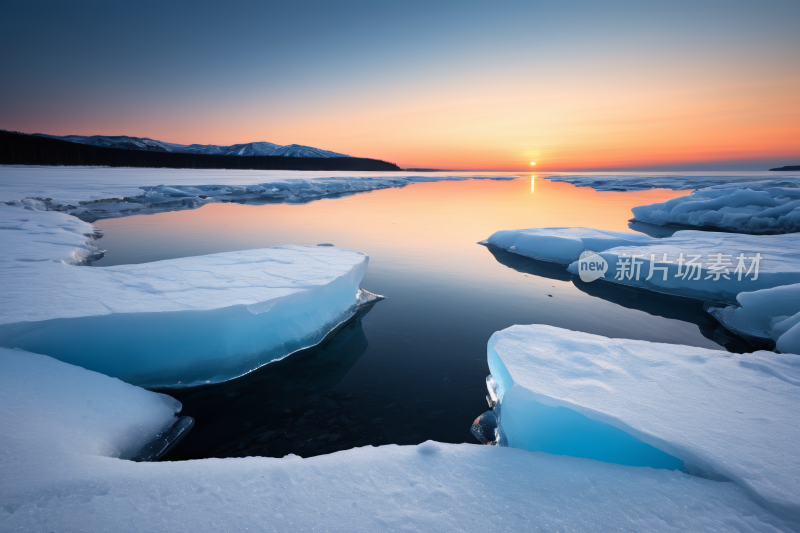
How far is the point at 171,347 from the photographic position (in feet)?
8.98

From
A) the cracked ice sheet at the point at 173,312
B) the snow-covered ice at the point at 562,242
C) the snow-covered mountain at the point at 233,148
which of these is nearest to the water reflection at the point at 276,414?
the cracked ice sheet at the point at 173,312

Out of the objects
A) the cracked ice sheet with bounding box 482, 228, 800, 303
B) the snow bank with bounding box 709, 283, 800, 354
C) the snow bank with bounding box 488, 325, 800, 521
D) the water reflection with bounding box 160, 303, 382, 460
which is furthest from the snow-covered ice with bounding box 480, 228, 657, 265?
the water reflection with bounding box 160, 303, 382, 460

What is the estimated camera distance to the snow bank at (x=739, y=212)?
10255 mm

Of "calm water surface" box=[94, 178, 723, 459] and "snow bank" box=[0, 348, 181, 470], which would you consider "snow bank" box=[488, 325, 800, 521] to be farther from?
"snow bank" box=[0, 348, 181, 470]

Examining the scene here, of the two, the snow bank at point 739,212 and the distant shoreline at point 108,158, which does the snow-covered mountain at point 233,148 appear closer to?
the distant shoreline at point 108,158

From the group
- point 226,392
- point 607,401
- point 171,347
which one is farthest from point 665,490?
point 171,347

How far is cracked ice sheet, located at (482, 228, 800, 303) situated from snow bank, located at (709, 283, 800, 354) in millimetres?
908

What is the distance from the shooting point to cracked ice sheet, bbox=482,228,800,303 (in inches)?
193

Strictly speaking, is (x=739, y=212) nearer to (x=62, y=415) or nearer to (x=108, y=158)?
(x=62, y=415)

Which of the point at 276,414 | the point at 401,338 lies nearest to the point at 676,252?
the point at 401,338

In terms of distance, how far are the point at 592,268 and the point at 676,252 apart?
1.26 m

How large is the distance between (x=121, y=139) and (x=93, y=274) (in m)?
136

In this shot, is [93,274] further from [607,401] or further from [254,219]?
[254,219]

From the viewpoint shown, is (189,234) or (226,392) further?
(189,234)
